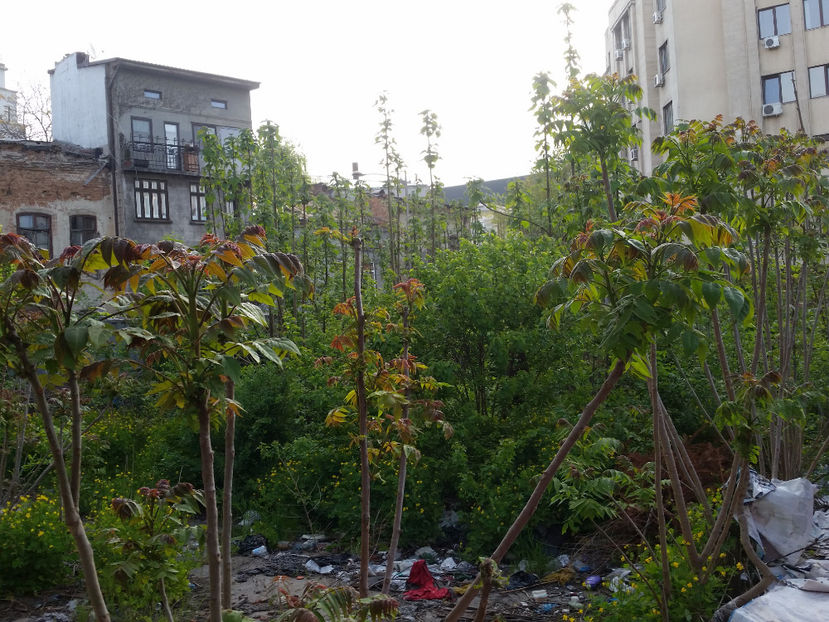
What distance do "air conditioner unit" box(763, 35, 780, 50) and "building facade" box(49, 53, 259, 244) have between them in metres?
19.7

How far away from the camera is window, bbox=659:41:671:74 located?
28.4 m

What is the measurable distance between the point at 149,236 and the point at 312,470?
20897 mm

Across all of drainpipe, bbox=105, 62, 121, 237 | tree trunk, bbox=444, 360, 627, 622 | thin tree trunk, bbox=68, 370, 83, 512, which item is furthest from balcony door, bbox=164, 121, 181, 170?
tree trunk, bbox=444, 360, 627, 622

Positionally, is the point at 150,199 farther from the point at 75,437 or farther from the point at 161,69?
the point at 75,437

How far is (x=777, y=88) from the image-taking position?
84.5ft

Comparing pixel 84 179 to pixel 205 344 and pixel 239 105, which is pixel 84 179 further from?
pixel 205 344

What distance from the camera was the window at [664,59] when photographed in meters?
28.4

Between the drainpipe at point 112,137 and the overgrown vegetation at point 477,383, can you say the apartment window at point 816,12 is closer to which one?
the overgrown vegetation at point 477,383

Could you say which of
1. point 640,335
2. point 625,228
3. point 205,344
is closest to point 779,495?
point 625,228

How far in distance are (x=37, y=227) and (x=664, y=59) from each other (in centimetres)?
2370

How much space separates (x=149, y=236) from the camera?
28.3 metres

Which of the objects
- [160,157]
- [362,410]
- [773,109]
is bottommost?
[362,410]

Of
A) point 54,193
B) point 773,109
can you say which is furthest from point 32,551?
point 773,109

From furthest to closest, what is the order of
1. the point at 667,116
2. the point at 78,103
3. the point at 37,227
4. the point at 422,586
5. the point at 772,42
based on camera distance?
1. the point at 78,103
2. the point at 667,116
3. the point at 37,227
4. the point at 772,42
5. the point at 422,586
